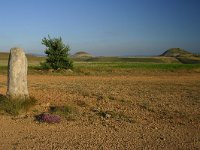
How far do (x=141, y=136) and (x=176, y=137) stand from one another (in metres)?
0.92

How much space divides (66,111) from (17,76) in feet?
8.85

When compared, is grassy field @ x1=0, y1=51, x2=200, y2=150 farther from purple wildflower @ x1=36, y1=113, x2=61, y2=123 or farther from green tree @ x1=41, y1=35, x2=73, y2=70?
green tree @ x1=41, y1=35, x2=73, y2=70

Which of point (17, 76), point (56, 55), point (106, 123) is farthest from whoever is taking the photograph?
point (56, 55)

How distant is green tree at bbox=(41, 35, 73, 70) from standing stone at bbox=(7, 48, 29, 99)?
930 inches

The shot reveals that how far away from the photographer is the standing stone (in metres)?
13.7

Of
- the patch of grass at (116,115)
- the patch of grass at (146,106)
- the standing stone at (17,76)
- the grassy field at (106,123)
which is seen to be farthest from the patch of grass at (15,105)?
the patch of grass at (146,106)

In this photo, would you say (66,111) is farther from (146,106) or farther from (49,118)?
(146,106)

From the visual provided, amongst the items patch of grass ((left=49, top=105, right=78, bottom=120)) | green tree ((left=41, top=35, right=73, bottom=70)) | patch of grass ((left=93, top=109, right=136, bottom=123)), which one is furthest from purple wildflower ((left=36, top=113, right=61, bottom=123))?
green tree ((left=41, top=35, right=73, bottom=70))

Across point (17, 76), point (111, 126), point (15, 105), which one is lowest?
point (111, 126)

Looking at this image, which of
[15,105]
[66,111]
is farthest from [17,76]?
[66,111]

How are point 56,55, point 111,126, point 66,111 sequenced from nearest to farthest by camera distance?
1. point 111,126
2. point 66,111
3. point 56,55

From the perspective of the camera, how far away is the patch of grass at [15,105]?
497 inches

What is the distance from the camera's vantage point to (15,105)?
12.8 meters

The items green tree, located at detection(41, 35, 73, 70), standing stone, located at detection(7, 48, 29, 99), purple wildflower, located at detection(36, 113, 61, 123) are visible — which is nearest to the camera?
purple wildflower, located at detection(36, 113, 61, 123)
